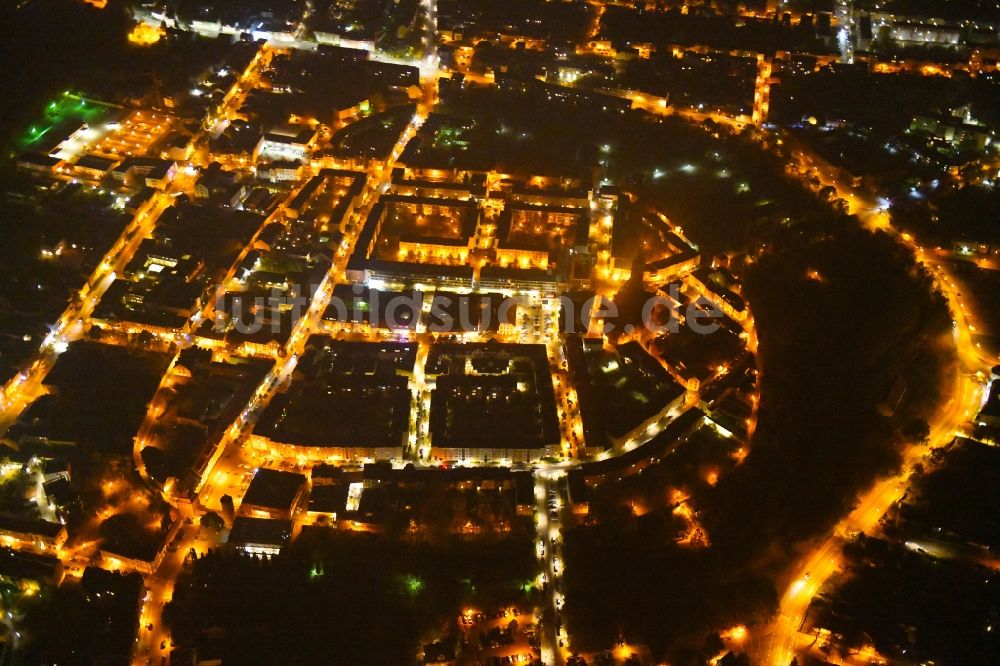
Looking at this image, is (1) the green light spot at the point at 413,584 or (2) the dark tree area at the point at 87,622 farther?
(1) the green light spot at the point at 413,584

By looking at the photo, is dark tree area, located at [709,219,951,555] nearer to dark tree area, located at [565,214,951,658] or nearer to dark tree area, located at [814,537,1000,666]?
A: dark tree area, located at [565,214,951,658]

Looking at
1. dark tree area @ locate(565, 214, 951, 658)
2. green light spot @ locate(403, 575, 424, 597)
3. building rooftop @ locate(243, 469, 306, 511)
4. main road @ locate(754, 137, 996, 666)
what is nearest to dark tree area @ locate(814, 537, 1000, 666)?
main road @ locate(754, 137, 996, 666)

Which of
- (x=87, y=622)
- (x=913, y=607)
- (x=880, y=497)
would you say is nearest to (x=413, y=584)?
(x=87, y=622)

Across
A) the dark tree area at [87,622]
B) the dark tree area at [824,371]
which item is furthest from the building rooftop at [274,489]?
the dark tree area at [824,371]

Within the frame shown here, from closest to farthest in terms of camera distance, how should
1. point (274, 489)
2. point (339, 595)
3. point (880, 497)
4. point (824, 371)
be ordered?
1. point (339, 595)
2. point (274, 489)
3. point (880, 497)
4. point (824, 371)

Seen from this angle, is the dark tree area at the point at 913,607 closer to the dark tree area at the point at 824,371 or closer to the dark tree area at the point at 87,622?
the dark tree area at the point at 824,371

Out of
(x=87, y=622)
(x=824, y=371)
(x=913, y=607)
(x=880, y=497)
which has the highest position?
(x=824, y=371)

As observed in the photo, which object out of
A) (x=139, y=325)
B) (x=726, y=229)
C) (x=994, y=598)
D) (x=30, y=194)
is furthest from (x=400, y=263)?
(x=994, y=598)

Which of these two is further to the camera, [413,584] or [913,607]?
[413,584]

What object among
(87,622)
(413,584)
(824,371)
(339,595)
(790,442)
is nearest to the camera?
(87,622)

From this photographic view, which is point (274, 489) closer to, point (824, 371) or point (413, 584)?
point (413, 584)
